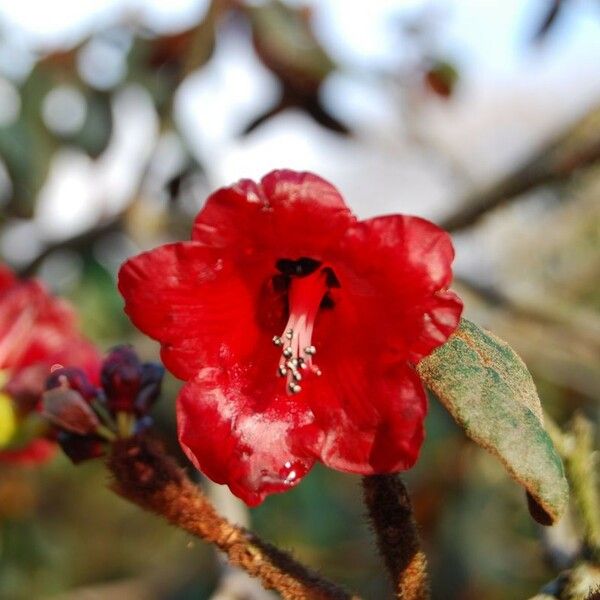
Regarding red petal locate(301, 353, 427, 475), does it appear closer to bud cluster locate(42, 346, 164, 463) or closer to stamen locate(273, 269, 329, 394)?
stamen locate(273, 269, 329, 394)

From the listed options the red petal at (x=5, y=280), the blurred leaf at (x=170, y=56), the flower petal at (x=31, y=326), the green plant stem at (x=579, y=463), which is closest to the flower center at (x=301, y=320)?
the green plant stem at (x=579, y=463)

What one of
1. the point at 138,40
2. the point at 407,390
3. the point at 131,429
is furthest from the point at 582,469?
the point at 138,40

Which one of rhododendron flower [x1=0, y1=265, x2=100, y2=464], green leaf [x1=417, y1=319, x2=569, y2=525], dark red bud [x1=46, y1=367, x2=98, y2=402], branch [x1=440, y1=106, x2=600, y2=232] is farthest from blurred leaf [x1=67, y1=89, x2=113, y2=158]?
green leaf [x1=417, y1=319, x2=569, y2=525]

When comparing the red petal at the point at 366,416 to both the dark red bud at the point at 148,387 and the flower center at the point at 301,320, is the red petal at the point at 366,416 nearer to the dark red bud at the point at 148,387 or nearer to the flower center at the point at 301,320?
the flower center at the point at 301,320

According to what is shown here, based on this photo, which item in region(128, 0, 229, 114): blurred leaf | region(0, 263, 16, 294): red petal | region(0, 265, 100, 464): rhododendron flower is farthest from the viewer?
region(128, 0, 229, 114): blurred leaf

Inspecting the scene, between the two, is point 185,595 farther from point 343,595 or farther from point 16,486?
point 343,595
